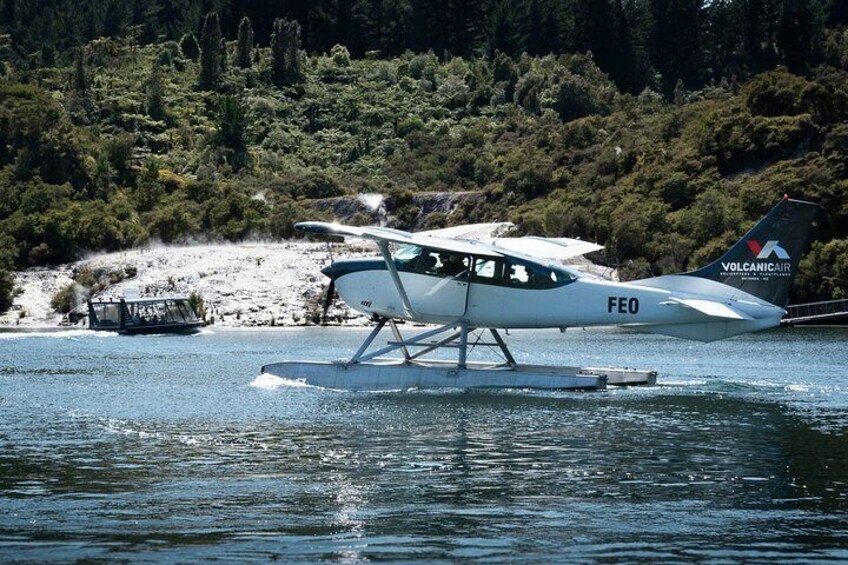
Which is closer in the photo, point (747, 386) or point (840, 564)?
point (840, 564)

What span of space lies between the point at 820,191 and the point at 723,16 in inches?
2468

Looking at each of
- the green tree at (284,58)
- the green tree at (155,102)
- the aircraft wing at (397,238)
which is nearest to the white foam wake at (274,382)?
the aircraft wing at (397,238)

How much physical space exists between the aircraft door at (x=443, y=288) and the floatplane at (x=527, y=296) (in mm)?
21

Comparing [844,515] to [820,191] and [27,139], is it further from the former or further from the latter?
[27,139]

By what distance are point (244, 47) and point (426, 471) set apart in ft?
341

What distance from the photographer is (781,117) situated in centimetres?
7769

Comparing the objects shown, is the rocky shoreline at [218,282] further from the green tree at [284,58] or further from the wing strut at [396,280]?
the green tree at [284,58]

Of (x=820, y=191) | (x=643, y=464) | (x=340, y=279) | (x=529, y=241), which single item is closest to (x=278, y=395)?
(x=340, y=279)

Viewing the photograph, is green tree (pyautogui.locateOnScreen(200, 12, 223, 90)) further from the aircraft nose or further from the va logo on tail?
the va logo on tail

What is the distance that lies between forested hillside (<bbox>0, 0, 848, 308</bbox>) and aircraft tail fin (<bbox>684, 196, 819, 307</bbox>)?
32540 millimetres

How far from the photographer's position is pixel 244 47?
12106 centimetres

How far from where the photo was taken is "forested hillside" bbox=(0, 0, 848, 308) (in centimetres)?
7512

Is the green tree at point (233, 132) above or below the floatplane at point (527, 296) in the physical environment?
above

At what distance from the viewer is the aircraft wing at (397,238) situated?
30.0 meters
